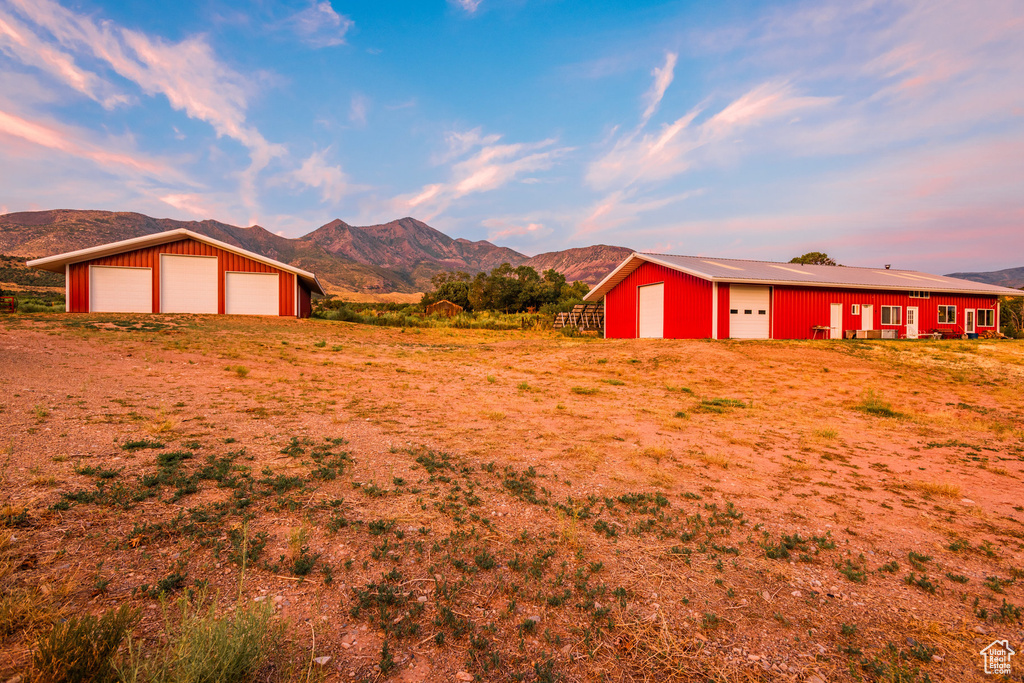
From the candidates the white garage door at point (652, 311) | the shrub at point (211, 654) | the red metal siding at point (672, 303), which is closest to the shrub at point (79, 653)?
the shrub at point (211, 654)

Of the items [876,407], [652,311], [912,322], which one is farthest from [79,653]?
[912,322]

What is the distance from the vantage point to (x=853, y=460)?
19.9 ft

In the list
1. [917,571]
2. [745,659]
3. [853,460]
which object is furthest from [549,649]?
[853,460]

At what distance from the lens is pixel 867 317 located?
23.0 m

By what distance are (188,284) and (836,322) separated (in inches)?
1327

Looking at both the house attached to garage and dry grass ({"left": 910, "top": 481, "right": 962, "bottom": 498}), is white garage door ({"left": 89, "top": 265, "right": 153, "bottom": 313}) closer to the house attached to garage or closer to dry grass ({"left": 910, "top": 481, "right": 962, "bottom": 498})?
the house attached to garage

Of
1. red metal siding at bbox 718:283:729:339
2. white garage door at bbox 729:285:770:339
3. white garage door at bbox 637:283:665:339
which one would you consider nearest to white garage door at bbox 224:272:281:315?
white garage door at bbox 637:283:665:339

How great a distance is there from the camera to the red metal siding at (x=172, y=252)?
Result: 21.7 m

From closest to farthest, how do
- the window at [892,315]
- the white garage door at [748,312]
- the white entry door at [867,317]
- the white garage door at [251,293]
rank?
the white garage door at [748,312], the white entry door at [867,317], the window at [892,315], the white garage door at [251,293]

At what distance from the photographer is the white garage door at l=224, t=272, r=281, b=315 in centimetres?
2375

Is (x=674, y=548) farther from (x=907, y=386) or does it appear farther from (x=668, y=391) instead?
(x=907, y=386)

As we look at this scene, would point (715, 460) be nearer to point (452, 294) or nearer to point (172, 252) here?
point (172, 252)

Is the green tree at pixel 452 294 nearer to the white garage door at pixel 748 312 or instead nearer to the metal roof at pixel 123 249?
the metal roof at pixel 123 249

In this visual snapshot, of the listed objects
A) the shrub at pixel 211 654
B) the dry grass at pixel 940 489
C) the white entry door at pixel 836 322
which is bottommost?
the dry grass at pixel 940 489
